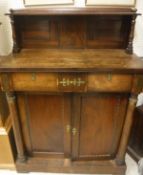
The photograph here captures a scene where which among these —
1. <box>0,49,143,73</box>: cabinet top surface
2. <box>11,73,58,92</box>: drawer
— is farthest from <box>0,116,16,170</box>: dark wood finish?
<box>0,49,143,73</box>: cabinet top surface

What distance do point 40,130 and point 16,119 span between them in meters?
0.21

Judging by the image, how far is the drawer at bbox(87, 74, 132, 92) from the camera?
1.14 m

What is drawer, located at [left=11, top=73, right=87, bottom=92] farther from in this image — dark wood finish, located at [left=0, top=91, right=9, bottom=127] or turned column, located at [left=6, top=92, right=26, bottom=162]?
dark wood finish, located at [left=0, top=91, right=9, bottom=127]

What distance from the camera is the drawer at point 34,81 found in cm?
115

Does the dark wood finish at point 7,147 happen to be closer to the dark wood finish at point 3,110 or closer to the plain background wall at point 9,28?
the dark wood finish at point 3,110

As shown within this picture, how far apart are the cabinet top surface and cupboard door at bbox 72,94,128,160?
0.23m

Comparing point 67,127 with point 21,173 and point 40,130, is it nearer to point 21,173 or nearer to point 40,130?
point 40,130

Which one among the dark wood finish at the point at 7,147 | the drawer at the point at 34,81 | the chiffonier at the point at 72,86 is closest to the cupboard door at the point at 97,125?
the chiffonier at the point at 72,86

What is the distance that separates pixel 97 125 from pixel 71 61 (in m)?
0.53

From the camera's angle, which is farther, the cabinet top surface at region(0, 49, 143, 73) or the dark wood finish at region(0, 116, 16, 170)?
the dark wood finish at region(0, 116, 16, 170)

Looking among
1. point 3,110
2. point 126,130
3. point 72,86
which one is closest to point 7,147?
point 3,110

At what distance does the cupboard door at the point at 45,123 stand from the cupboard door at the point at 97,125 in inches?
3.2

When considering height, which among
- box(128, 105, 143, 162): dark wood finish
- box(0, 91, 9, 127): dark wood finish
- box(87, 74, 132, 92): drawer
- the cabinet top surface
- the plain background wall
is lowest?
box(128, 105, 143, 162): dark wood finish

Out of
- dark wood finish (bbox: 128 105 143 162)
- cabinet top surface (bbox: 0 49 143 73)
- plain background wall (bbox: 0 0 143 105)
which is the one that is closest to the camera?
cabinet top surface (bbox: 0 49 143 73)
